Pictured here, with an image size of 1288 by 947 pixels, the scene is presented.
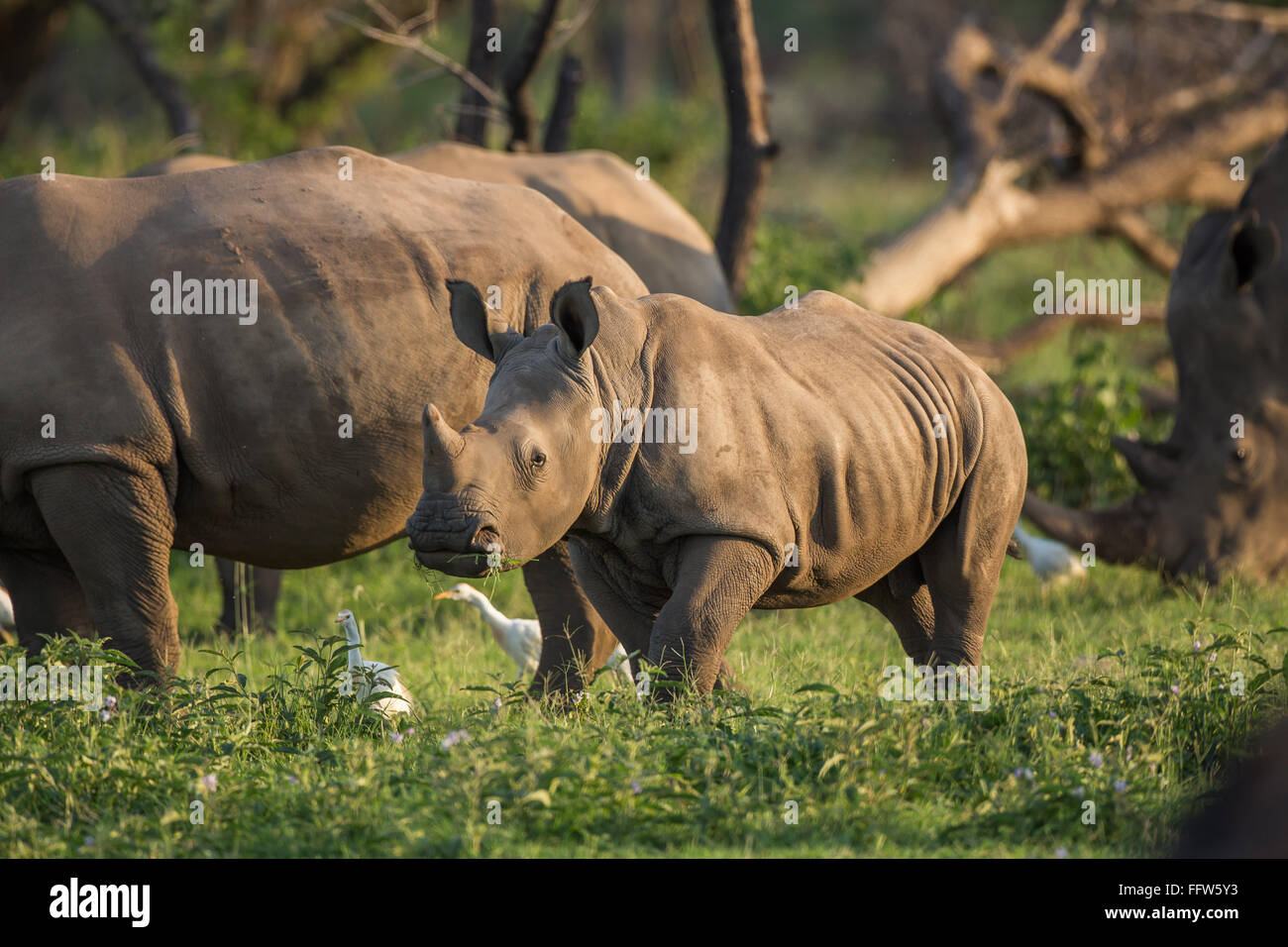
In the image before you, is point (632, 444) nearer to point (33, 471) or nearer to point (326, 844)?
point (326, 844)

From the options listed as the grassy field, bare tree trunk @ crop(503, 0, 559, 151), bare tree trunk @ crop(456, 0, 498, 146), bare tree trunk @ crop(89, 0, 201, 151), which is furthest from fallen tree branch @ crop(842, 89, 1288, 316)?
the grassy field

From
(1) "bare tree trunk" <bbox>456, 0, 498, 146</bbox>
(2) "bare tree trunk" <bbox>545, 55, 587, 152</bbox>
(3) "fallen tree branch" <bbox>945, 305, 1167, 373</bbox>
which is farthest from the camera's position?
(3) "fallen tree branch" <bbox>945, 305, 1167, 373</bbox>

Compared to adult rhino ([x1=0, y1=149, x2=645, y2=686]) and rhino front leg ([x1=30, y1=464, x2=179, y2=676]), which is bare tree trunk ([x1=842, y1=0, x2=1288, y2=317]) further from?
rhino front leg ([x1=30, y1=464, x2=179, y2=676])

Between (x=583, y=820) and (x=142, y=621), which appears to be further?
(x=142, y=621)

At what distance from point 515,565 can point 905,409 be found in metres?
1.56

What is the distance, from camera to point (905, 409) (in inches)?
227

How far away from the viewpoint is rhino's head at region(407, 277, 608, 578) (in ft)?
15.8

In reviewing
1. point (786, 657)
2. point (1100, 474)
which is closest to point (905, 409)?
point (786, 657)

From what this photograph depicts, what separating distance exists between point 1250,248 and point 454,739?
610cm

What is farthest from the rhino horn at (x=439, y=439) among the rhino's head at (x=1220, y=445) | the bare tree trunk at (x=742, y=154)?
the bare tree trunk at (x=742, y=154)

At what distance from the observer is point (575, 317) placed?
17.1ft

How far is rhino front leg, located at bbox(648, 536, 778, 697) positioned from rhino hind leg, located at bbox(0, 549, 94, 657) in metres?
2.39

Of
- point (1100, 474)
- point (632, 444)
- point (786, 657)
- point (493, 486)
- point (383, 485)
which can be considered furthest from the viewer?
point (1100, 474)

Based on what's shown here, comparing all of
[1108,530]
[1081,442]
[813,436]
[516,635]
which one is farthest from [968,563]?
[1081,442]
